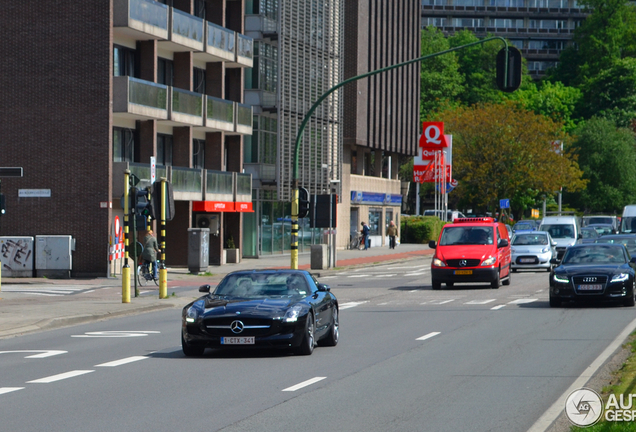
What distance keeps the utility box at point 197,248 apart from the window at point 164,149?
6087mm

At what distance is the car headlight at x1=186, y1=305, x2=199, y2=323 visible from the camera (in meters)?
14.2

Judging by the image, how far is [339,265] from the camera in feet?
153

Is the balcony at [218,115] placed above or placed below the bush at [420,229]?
above

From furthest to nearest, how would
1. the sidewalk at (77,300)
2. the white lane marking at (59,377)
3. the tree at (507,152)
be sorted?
1. the tree at (507,152)
2. the sidewalk at (77,300)
3. the white lane marking at (59,377)

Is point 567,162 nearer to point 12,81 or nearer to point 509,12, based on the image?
point 12,81

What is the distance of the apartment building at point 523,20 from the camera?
14962 centimetres

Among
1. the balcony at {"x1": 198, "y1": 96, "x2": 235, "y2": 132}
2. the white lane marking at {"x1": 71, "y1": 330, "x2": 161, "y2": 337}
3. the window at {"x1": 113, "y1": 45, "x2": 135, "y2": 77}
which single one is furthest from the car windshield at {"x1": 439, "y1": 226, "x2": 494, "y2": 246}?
the balcony at {"x1": 198, "y1": 96, "x2": 235, "y2": 132}

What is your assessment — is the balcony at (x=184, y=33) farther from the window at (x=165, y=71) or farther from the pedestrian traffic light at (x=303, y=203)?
the pedestrian traffic light at (x=303, y=203)

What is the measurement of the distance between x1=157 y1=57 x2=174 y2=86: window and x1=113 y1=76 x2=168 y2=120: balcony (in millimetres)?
2810

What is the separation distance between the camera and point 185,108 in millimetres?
43188

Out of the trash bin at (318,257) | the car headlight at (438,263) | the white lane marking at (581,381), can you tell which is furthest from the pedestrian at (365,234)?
the white lane marking at (581,381)

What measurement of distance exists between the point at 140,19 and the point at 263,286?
25743mm

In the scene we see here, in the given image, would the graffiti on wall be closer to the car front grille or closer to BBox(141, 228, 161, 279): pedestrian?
BBox(141, 228, 161, 279): pedestrian

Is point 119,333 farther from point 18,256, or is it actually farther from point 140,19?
point 140,19
